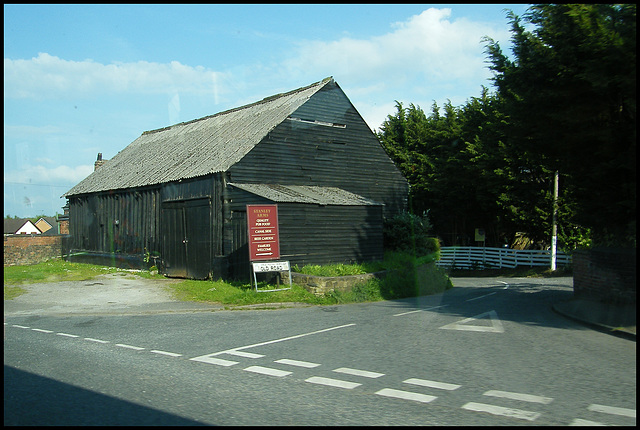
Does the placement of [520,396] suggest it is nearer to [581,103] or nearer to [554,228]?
[581,103]

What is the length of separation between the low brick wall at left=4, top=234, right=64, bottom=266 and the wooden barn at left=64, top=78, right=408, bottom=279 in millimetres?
2025

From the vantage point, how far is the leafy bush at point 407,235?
24.4 metres

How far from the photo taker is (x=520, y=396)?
5961 millimetres

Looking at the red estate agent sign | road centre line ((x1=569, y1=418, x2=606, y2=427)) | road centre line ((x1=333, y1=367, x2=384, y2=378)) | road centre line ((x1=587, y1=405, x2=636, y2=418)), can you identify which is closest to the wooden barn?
the red estate agent sign

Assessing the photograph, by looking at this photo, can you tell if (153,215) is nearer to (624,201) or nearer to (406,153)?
(624,201)

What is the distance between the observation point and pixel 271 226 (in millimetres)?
17672

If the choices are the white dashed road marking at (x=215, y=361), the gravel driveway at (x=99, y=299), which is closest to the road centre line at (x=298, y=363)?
the white dashed road marking at (x=215, y=361)

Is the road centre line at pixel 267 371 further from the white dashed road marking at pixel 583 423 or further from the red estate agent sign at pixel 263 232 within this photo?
the red estate agent sign at pixel 263 232

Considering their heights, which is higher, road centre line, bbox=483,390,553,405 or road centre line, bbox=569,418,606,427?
road centre line, bbox=569,418,606,427

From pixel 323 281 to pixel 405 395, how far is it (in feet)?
34.6

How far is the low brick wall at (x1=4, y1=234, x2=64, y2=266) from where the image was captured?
94.8ft

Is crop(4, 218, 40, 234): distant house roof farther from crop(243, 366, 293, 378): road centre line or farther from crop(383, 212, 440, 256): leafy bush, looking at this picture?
crop(243, 366, 293, 378): road centre line

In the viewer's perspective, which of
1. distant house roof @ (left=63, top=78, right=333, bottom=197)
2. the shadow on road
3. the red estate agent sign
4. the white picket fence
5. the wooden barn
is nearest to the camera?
the shadow on road

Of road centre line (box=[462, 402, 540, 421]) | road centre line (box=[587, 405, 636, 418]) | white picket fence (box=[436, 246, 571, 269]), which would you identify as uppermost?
road centre line (box=[462, 402, 540, 421])
